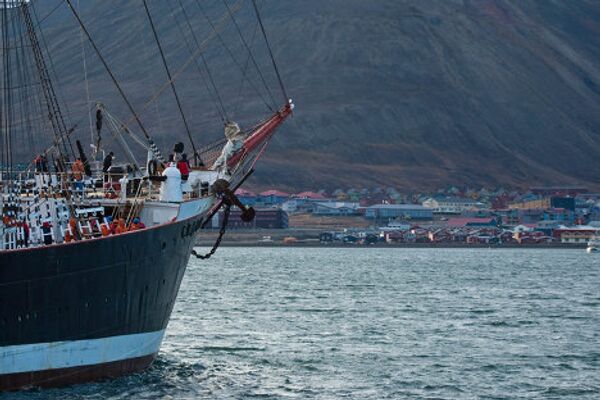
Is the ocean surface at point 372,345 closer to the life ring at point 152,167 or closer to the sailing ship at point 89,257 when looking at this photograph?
the sailing ship at point 89,257

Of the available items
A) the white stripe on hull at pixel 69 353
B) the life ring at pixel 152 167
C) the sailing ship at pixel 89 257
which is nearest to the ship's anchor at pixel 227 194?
the sailing ship at pixel 89 257

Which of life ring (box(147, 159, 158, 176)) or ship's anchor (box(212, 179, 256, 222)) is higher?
life ring (box(147, 159, 158, 176))

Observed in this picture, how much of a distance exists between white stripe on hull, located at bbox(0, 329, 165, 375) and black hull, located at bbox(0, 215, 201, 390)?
116 mm

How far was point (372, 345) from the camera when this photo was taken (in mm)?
50938

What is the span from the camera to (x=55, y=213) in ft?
127

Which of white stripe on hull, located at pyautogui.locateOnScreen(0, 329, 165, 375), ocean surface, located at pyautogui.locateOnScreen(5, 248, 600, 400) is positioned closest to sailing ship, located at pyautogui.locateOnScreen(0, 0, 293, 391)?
white stripe on hull, located at pyautogui.locateOnScreen(0, 329, 165, 375)

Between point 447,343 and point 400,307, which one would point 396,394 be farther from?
point 400,307

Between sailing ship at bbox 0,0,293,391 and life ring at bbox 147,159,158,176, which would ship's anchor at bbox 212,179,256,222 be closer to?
sailing ship at bbox 0,0,293,391

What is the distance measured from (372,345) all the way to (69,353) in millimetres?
15969

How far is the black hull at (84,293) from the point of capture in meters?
35.5

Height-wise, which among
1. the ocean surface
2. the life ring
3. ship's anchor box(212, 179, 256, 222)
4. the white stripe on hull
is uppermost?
the life ring

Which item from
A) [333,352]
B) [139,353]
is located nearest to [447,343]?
[333,352]

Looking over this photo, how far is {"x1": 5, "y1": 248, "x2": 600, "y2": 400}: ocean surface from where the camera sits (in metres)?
39.5

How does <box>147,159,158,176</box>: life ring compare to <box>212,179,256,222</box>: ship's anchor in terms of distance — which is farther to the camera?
<box>212,179,256,222</box>: ship's anchor
